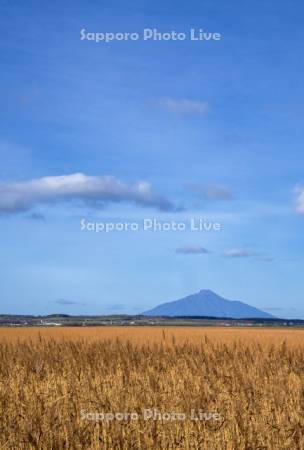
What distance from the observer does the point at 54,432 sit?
28.3 ft

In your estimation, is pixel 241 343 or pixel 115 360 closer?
pixel 115 360

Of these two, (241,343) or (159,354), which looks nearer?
(159,354)

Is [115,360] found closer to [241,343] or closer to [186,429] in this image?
[241,343]

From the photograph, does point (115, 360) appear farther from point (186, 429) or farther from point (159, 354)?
point (186, 429)

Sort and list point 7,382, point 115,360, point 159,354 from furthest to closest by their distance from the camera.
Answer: point 159,354 < point 115,360 < point 7,382

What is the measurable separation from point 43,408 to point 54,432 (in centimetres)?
170

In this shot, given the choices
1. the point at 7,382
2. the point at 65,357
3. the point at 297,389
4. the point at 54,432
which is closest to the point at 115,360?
the point at 65,357

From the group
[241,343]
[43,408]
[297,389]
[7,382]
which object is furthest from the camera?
[241,343]

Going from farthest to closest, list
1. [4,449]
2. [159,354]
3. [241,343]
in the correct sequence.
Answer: [241,343] → [159,354] → [4,449]

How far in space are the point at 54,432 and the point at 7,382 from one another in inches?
205

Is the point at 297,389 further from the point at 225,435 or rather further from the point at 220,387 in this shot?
the point at 225,435

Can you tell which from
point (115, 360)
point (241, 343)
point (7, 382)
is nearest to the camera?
point (7, 382)

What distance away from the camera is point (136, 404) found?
10.4m

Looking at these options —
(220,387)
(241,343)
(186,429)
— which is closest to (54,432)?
(186,429)
